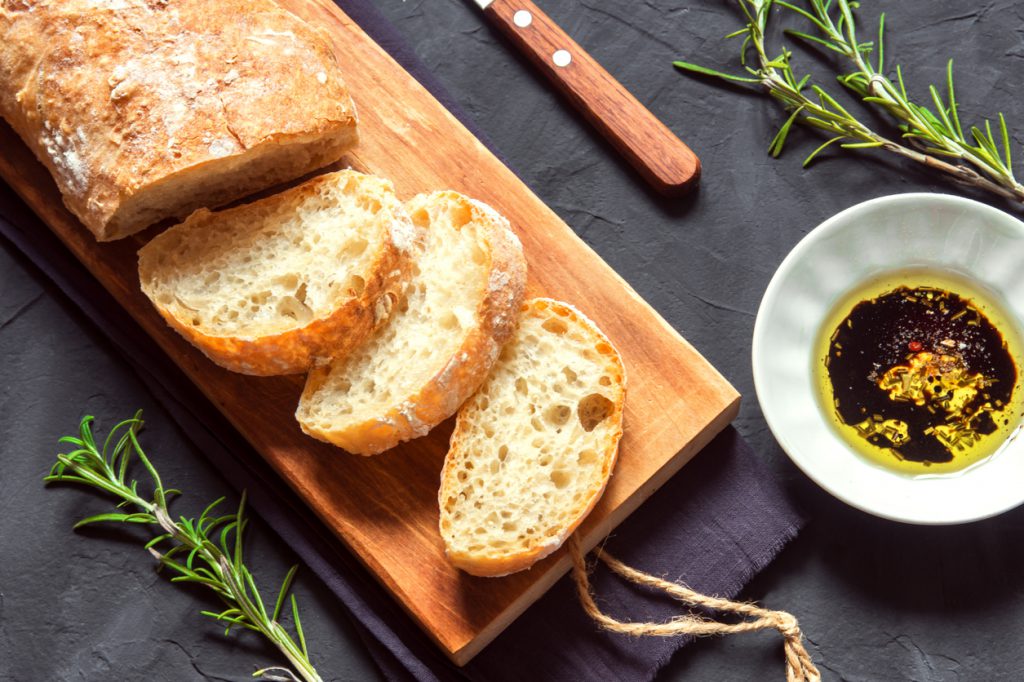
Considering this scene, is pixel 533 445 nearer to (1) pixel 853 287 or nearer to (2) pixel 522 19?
(1) pixel 853 287

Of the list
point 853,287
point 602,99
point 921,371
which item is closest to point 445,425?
point 602,99

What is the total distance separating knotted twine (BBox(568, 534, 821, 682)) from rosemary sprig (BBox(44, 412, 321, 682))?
2.38ft

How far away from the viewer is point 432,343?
2.35 meters

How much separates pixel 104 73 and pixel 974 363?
89.2 inches

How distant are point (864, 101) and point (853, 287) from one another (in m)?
0.57

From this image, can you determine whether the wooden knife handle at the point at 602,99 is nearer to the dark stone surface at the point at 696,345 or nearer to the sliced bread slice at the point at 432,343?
the dark stone surface at the point at 696,345

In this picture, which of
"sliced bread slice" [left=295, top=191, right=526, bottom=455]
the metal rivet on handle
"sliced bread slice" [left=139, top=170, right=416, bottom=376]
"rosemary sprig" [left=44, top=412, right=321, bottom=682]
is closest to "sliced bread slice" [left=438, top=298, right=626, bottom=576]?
"sliced bread slice" [left=295, top=191, right=526, bottom=455]

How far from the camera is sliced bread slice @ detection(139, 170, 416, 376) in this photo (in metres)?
2.33

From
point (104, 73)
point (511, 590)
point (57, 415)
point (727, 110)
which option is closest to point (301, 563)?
point (511, 590)

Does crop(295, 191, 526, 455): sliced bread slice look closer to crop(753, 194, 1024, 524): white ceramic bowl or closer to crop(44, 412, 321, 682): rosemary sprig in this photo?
crop(44, 412, 321, 682): rosemary sprig

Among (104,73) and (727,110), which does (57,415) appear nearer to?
(104,73)

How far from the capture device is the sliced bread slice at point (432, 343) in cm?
231

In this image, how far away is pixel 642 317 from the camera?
100 inches

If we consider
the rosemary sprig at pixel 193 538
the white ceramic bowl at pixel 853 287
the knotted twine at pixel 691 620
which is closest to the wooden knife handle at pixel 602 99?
the white ceramic bowl at pixel 853 287
